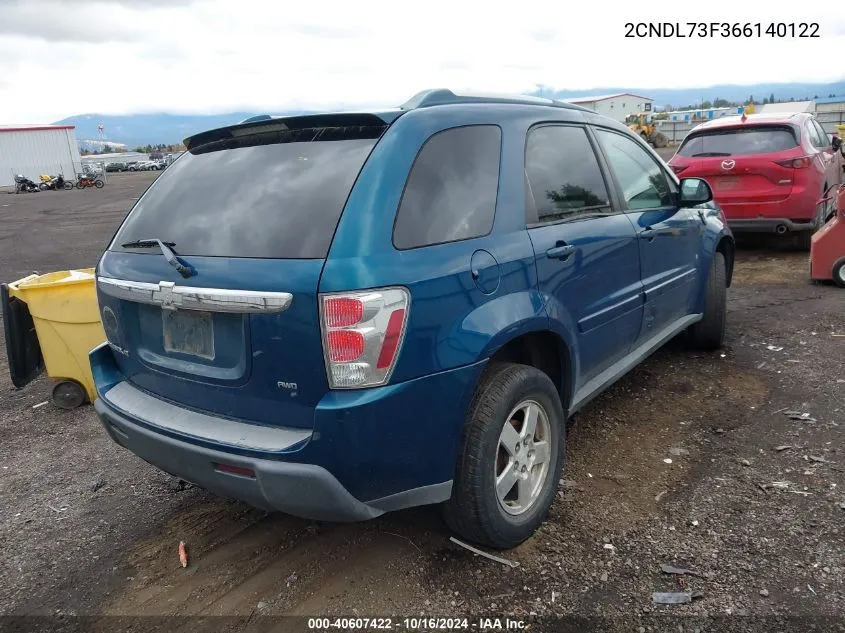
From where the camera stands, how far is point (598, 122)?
3807 millimetres

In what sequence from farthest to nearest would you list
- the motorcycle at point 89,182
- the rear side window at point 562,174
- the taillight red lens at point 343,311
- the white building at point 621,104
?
the white building at point 621,104, the motorcycle at point 89,182, the rear side window at point 562,174, the taillight red lens at point 343,311

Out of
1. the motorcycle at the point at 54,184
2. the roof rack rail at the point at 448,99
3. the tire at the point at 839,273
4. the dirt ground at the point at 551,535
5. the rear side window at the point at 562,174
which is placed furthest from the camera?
the motorcycle at the point at 54,184

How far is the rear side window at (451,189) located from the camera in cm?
242

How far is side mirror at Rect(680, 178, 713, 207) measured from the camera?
14.4 feet

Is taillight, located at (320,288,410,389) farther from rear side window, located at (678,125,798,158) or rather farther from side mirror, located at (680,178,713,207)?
rear side window, located at (678,125,798,158)

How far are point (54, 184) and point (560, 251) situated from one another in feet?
156

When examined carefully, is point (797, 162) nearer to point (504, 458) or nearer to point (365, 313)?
point (504, 458)

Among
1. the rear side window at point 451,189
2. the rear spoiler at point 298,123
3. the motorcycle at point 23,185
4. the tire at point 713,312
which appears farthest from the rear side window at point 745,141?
the motorcycle at point 23,185

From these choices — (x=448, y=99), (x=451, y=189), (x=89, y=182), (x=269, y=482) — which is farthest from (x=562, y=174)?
(x=89, y=182)

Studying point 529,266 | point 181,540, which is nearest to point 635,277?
point 529,266

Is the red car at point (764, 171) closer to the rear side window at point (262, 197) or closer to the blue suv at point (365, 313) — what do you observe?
the blue suv at point (365, 313)

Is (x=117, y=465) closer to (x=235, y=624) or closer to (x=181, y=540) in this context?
(x=181, y=540)

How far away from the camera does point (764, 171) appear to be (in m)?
7.92

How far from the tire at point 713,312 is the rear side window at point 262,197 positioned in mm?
3392
